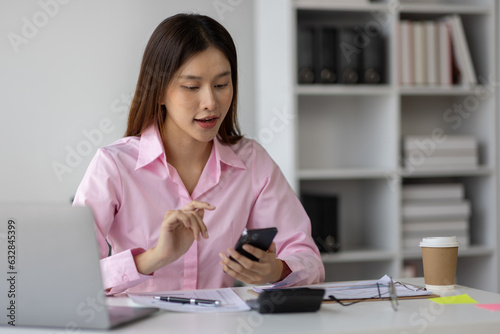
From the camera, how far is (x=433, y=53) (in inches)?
117

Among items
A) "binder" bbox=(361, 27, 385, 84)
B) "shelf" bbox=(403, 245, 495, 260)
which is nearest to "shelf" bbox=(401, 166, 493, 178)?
"shelf" bbox=(403, 245, 495, 260)

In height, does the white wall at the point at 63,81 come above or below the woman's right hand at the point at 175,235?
above

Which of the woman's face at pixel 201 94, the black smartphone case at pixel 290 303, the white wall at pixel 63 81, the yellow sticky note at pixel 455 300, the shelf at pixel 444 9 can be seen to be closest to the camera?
the black smartphone case at pixel 290 303

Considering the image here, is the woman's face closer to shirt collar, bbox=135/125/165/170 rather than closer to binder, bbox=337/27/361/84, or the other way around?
shirt collar, bbox=135/125/165/170

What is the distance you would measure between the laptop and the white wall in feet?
5.79

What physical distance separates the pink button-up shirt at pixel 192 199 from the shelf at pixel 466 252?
131 centimetres

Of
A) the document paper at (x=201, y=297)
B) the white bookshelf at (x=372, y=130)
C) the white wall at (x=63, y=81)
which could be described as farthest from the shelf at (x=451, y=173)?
the document paper at (x=201, y=297)

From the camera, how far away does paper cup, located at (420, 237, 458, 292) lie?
1401 millimetres

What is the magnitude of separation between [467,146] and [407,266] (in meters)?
0.65

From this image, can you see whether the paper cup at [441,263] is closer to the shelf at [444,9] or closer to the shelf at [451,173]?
the shelf at [451,173]

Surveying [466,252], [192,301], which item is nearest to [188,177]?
[192,301]

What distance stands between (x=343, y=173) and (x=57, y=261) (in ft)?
6.46

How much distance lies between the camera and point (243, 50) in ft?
9.74

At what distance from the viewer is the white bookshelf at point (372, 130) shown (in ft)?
9.27
